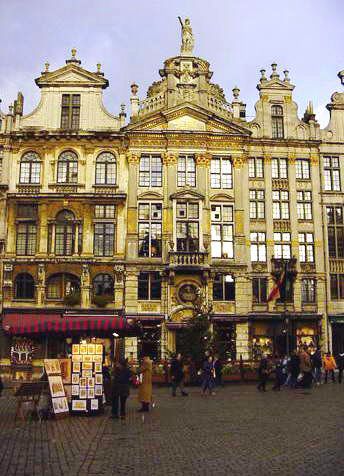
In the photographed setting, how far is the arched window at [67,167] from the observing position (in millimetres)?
40594

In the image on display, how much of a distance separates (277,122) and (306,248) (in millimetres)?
9731

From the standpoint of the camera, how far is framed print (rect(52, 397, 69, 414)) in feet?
55.0

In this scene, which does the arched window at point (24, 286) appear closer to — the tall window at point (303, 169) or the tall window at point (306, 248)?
the tall window at point (306, 248)

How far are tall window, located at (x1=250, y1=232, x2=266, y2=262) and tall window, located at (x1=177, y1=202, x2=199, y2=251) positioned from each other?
402cm

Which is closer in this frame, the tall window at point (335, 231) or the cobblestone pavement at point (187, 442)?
the cobblestone pavement at point (187, 442)

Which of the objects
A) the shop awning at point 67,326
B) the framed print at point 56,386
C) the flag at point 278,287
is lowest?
the framed print at point 56,386

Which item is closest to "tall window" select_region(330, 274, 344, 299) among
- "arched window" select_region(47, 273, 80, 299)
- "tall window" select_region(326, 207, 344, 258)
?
"tall window" select_region(326, 207, 344, 258)

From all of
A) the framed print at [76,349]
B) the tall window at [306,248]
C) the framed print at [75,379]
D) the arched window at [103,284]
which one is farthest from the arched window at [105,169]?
the framed print at [75,379]

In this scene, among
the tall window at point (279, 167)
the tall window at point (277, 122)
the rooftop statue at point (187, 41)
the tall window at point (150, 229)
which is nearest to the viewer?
the tall window at point (150, 229)

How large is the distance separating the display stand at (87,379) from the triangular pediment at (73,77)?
28.4 m

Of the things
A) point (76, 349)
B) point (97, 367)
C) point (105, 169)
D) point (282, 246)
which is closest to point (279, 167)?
point (282, 246)

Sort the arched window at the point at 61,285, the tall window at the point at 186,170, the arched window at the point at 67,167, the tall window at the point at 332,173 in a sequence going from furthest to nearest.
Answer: the tall window at the point at 332,173 < the tall window at the point at 186,170 < the arched window at the point at 67,167 < the arched window at the point at 61,285

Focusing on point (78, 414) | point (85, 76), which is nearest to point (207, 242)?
point (85, 76)

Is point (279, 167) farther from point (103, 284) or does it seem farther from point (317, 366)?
point (317, 366)
